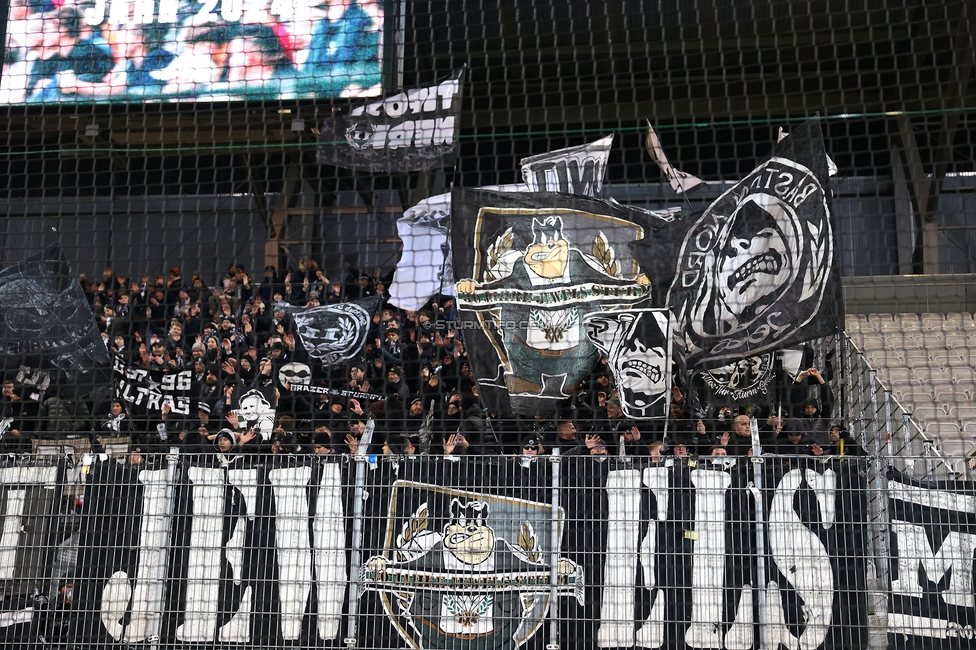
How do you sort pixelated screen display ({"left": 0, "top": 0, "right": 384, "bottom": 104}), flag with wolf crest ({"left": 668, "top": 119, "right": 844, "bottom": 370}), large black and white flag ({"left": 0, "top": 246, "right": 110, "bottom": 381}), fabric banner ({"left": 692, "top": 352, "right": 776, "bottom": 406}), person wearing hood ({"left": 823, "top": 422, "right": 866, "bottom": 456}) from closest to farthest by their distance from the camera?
flag with wolf crest ({"left": 668, "top": 119, "right": 844, "bottom": 370})
person wearing hood ({"left": 823, "top": 422, "right": 866, "bottom": 456})
fabric banner ({"left": 692, "top": 352, "right": 776, "bottom": 406})
large black and white flag ({"left": 0, "top": 246, "right": 110, "bottom": 381})
pixelated screen display ({"left": 0, "top": 0, "right": 384, "bottom": 104})

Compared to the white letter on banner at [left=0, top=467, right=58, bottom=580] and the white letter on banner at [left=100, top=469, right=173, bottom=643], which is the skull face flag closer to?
the white letter on banner at [left=100, top=469, right=173, bottom=643]

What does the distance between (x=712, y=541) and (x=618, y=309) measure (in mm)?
1763

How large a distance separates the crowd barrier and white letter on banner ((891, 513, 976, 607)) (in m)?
0.01

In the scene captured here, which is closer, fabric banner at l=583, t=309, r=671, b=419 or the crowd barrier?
the crowd barrier

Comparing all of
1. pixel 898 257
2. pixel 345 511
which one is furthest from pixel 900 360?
pixel 345 511

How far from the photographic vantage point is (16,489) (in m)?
5.82

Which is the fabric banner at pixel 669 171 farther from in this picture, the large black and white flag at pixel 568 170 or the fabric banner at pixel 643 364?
the fabric banner at pixel 643 364

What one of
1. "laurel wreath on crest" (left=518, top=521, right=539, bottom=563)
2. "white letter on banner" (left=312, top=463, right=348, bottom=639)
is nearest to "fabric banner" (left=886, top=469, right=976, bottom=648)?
"laurel wreath on crest" (left=518, top=521, right=539, bottom=563)

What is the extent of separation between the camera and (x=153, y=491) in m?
5.76

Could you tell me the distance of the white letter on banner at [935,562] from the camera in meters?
5.24

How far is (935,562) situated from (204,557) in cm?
425

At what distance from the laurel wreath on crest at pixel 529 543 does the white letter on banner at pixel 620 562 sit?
0.41 m

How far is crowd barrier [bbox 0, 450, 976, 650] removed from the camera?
5340 millimetres

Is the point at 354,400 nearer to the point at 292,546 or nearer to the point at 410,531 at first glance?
the point at 292,546
